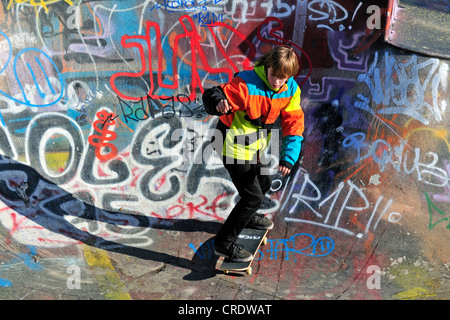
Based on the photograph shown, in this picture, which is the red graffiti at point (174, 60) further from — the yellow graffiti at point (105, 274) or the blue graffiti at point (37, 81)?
the yellow graffiti at point (105, 274)

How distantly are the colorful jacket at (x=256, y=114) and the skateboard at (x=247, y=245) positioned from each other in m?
1.07

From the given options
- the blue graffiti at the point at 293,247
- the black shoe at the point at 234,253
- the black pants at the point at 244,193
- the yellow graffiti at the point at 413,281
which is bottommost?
the yellow graffiti at the point at 413,281

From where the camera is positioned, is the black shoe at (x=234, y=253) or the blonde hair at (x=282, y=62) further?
the black shoe at (x=234, y=253)

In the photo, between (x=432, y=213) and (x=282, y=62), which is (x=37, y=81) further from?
(x=432, y=213)

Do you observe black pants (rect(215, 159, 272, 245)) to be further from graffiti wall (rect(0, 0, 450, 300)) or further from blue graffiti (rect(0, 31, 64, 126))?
blue graffiti (rect(0, 31, 64, 126))

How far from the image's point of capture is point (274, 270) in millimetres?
4348

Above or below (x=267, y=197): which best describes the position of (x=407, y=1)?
above

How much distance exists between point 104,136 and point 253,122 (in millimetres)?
2013

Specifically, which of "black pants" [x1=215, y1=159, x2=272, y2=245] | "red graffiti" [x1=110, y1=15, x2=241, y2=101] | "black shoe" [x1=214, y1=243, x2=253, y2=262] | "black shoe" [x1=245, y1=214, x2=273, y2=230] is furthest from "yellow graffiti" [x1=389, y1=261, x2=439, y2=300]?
"red graffiti" [x1=110, y1=15, x2=241, y2=101]

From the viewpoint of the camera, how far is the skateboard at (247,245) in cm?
413

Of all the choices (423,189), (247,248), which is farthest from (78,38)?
(423,189)

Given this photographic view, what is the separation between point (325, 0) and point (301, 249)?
2.79m

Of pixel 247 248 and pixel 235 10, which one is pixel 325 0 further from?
pixel 247 248

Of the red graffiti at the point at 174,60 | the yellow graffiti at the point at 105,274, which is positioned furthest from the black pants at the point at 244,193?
the red graffiti at the point at 174,60
